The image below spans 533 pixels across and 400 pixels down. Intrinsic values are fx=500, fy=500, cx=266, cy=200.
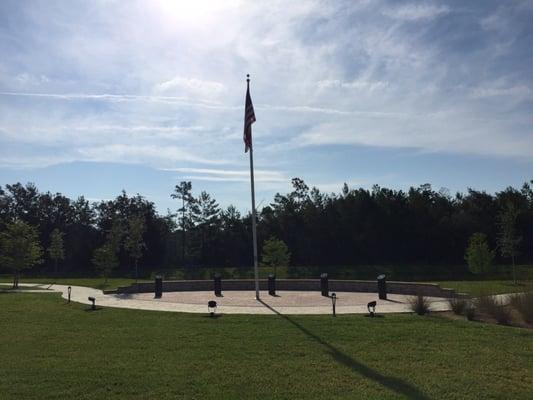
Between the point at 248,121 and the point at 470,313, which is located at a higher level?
the point at 248,121

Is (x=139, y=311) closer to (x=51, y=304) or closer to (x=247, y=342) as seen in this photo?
(x=51, y=304)

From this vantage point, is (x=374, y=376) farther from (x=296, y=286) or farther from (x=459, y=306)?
(x=296, y=286)

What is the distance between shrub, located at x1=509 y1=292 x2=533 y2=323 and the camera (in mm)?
12906

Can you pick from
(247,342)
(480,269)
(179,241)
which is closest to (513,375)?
(247,342)

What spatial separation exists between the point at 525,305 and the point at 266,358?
7656 millimetres

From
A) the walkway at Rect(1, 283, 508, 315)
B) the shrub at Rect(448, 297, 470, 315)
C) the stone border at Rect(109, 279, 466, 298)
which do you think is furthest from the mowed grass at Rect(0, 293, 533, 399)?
the stone border at Rect(109, 279, 466, 298)

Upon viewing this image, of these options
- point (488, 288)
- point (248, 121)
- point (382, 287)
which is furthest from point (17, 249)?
point (488, 288)

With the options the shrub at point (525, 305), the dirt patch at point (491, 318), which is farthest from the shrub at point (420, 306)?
the shrub at point (525, 305)

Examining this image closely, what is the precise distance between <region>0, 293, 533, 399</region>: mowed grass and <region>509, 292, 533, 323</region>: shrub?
1.31m

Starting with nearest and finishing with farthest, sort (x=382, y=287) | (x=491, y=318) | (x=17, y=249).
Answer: (x=491, y=318)
(x=382, y=287)
(x=17, y=249)

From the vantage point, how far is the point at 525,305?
1305 cm

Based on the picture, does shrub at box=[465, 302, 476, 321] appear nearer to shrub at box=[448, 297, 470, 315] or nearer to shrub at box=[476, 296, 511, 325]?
shrub at box=[476, 296, 511, 325]

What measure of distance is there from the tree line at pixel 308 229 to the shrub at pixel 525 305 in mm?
34502

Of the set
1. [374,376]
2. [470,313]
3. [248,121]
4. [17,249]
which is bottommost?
[374,376]
